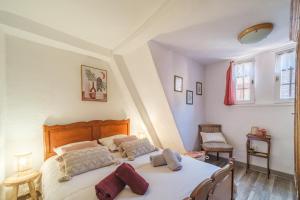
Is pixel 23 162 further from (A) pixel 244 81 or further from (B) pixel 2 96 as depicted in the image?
(A) pixel 244 81

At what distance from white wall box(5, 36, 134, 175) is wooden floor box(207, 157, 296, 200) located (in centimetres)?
286

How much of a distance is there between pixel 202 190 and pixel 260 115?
8.56 feet

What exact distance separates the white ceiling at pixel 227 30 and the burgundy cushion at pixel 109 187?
6.28 feet

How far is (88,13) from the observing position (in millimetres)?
1634

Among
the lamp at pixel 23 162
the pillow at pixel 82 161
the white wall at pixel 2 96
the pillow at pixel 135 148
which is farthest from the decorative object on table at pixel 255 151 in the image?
the white wall at pixel 2 96

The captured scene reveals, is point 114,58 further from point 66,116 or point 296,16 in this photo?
point 296,16

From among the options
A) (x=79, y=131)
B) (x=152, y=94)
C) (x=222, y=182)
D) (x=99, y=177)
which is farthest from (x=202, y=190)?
(x=79, y=131)

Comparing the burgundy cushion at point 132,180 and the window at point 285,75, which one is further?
the window at point 285,75

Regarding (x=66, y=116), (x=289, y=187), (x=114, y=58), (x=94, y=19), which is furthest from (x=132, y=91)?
(x=289, y=187)

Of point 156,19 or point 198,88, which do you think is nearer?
point 156,19

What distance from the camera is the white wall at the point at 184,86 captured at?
250 cm

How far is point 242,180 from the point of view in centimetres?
255

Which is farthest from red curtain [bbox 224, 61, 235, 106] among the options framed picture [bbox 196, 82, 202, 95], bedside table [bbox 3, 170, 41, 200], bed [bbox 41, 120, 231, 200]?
bedside table [bbox 3, 170, 41, 200]

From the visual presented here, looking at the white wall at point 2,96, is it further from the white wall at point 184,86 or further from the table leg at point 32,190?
the white wall at point 184,86
